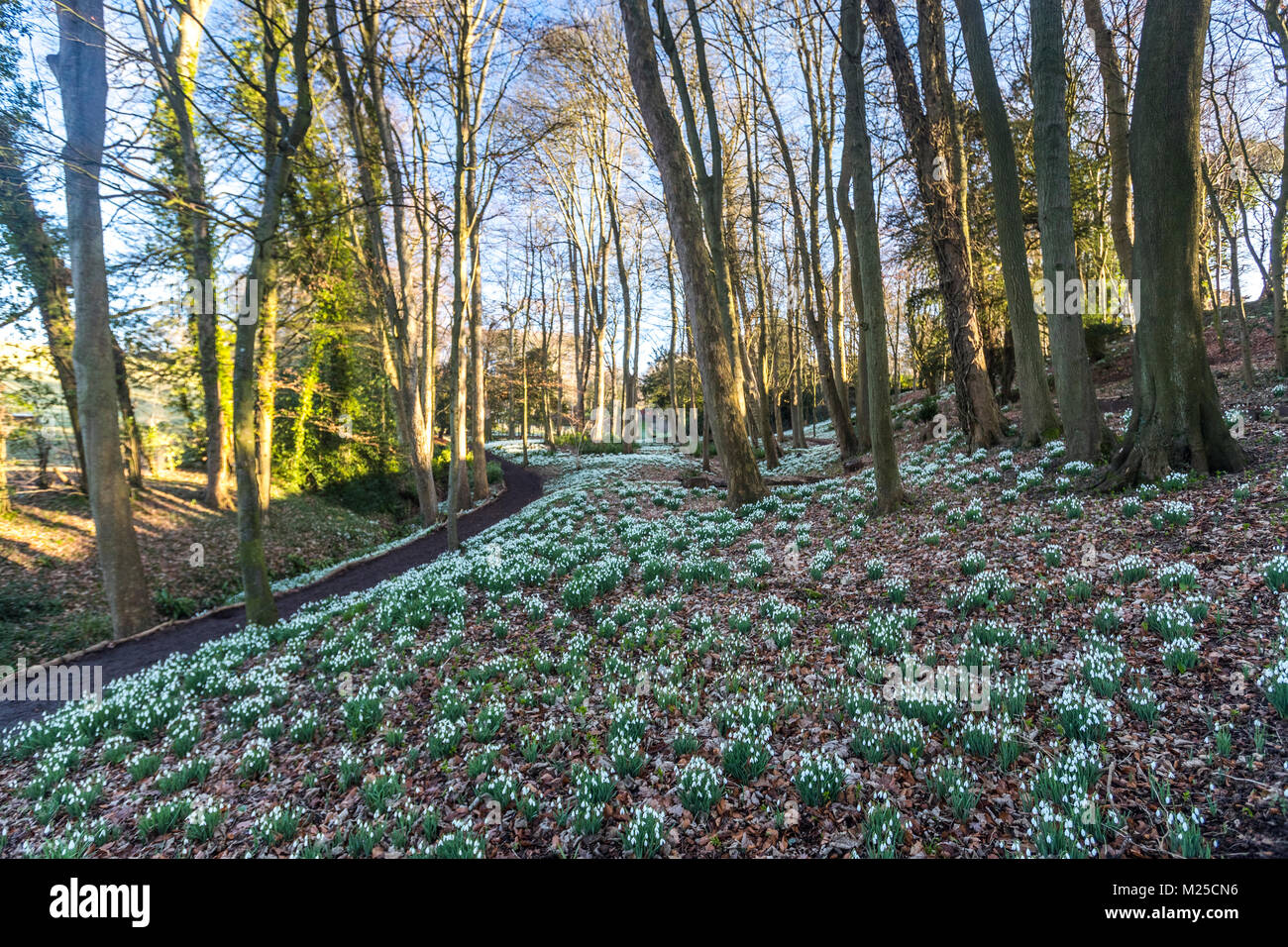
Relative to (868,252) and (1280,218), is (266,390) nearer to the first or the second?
(868,252)

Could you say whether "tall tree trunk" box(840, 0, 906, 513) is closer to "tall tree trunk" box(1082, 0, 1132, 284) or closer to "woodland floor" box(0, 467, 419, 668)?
"tall tree trunk" box(1082, 0, 1132, 284)

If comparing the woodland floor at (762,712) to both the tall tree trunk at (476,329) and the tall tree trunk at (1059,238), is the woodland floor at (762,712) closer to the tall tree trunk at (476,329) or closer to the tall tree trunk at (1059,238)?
the tall tree trunk at (1059,238)

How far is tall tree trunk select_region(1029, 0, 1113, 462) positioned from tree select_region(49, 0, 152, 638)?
1537cm

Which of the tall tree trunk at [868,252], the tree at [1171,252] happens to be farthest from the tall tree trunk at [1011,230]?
the tree at [1171,252]

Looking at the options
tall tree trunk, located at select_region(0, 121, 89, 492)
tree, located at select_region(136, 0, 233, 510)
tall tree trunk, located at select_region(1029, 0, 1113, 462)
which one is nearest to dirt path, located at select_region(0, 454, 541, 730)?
tall tree trunk, located at select_region(0, 121, 89, 492)

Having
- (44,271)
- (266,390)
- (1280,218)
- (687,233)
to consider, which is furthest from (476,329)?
(1280,218)

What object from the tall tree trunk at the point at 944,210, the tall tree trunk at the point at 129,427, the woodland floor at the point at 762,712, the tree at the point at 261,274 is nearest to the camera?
the woodland floor at the point at 762,712

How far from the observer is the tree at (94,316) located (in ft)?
28.7

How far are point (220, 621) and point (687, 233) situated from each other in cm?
1190

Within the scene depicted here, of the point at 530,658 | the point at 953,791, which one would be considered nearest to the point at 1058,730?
the point at 953,791

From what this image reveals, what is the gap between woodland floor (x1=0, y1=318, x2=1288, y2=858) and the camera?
8.43ft

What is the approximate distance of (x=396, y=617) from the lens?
6535 mm

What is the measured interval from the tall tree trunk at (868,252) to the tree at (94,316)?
12.4 metres

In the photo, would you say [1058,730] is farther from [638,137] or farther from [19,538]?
[638,137]
